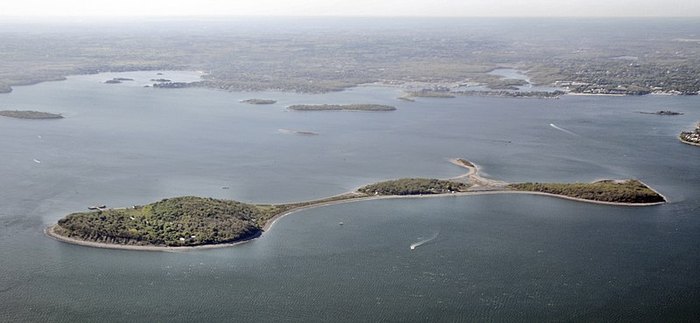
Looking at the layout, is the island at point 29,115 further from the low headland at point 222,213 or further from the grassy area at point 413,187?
the grassy area at point 413,187

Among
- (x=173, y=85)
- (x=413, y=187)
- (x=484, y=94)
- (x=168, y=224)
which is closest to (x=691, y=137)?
(x=413, y=187)

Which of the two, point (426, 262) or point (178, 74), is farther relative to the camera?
point (178, 74)

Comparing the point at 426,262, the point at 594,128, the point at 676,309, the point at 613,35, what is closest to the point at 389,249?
the point at 426,262

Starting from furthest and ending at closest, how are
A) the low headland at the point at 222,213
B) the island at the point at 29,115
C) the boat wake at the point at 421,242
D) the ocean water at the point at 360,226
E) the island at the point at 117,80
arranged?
the island at the point at 117,80, the island at the point at 29,115, the low headland at the point at 222,213, the boat wake at the point at 421,242, the ocean water at the point at 360,226

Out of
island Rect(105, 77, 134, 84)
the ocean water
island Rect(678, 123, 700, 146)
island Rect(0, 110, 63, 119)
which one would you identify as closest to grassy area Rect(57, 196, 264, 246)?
the ocean water

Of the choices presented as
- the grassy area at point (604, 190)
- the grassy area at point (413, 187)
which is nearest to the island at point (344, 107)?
the grassy area at point (413, 187)

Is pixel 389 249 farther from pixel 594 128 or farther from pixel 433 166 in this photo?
pixel 594 128

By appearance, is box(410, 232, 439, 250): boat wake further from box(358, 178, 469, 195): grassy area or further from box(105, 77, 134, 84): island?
box(105, 77, 134, 84): island
